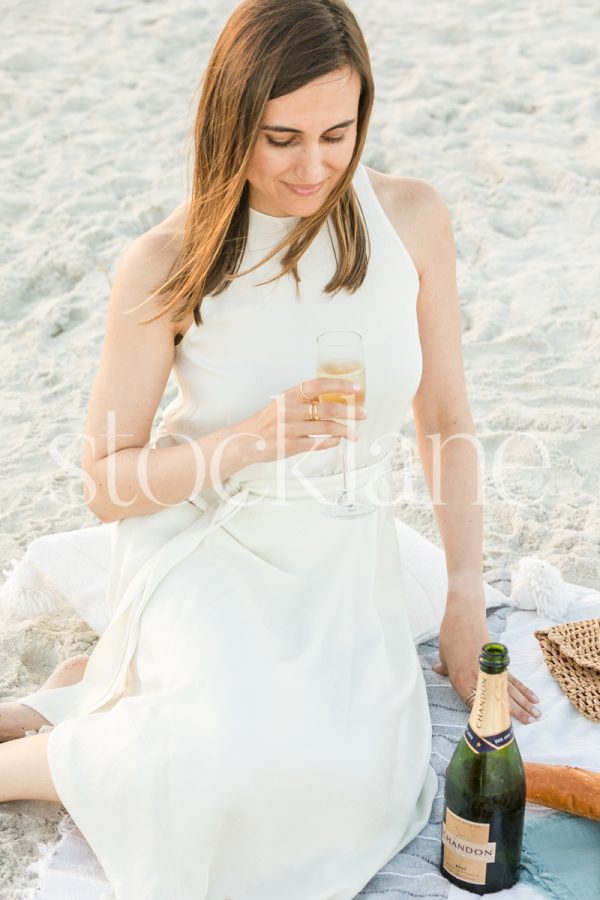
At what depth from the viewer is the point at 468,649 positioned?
309 cm

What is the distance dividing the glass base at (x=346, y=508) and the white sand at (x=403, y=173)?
3.24ft

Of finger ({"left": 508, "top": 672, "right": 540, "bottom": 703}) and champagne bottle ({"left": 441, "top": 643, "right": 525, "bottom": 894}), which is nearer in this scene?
champagne bottle ({"left": 441, "top": 643, "right": 525, "bottom": 894})

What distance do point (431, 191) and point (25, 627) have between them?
69.4 inches

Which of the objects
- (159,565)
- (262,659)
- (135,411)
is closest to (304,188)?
(135,411)

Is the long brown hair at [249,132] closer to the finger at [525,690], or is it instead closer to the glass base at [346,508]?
the glass base at [346,508]

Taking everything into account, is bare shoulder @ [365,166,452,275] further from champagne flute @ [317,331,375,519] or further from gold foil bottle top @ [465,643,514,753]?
gold foil bottle top @ [465,643,514,753]

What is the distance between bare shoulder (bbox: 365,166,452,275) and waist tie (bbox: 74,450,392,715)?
22.9 inches

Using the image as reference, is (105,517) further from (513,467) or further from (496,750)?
(513,467)

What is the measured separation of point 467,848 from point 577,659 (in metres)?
0.84

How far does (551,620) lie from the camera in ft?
11.3

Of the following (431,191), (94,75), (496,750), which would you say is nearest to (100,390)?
(431,191)

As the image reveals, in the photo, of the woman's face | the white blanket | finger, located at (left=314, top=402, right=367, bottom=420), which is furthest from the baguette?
the woman's face

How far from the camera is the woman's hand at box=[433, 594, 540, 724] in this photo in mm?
3059

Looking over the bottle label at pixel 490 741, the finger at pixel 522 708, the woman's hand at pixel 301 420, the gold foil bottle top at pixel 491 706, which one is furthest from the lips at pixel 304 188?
the finger at pixel 522 708
